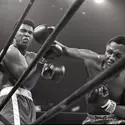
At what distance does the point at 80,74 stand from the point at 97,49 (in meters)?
0.72

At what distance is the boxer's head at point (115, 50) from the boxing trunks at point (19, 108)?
0.48 metres

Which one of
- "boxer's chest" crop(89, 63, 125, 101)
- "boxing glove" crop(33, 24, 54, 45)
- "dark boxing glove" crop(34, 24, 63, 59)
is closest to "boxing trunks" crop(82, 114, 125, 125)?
"boxer's chest" crop(89, 63, 125, 101)

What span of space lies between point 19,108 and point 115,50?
64cm

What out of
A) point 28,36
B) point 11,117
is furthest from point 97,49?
point 11,117

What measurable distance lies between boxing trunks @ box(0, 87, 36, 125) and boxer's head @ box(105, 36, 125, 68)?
0.48m

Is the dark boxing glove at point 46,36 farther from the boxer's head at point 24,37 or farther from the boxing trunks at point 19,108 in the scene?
the boxer's head at point 24,37

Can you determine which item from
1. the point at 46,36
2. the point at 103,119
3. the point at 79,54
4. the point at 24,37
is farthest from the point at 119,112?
the point at 24,37

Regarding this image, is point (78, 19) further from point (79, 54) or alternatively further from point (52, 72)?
point (52, 72)

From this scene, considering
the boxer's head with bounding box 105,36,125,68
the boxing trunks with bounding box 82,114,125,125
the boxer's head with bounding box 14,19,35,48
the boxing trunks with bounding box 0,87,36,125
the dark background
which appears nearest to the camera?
the boxing trunks with bounding box 0,87,36,125

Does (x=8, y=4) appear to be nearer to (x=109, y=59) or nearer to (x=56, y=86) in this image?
(x=56, y=86)

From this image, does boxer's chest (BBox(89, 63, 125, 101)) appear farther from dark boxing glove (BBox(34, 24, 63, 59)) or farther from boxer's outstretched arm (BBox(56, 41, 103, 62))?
dark boxing glove (BBox(34, 24, 63, 59))

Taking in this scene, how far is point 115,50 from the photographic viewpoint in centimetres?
166

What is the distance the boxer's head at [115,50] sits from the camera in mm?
1608

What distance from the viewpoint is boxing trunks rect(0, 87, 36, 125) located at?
1.38 metres
